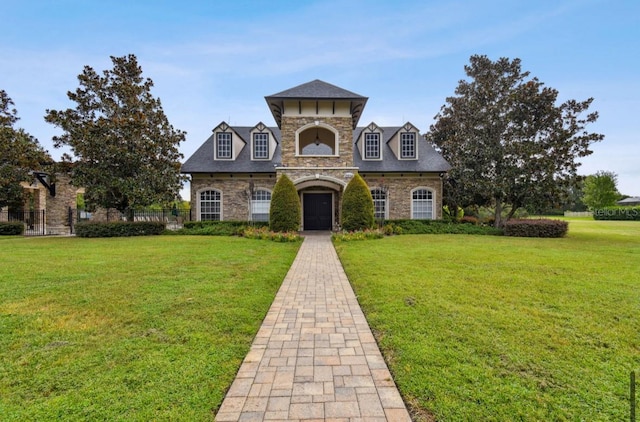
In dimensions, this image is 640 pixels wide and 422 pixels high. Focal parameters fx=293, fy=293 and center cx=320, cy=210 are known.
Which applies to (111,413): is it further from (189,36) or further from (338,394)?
(189,36)

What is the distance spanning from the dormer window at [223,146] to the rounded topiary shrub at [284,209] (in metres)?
6.65

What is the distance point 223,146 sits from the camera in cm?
1991

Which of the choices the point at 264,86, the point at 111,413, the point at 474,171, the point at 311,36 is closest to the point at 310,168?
the point at 311,36

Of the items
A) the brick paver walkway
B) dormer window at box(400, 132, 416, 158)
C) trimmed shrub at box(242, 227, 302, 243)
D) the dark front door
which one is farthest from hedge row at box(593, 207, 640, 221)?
the brick paver walkway

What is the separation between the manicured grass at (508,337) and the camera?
2.45m

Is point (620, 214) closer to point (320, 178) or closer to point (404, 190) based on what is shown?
point (404, 190)

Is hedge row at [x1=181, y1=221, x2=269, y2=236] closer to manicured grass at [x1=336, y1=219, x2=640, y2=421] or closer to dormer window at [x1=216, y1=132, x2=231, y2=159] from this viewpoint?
dormer window at [x1=216, y1=132, x2=231, y2=159]

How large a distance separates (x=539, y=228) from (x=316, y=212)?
12.7 meters

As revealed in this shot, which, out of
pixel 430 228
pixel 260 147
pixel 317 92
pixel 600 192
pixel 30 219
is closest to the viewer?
pixel 317 92

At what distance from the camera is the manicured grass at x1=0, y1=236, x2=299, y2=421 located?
2445mm

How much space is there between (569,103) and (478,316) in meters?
18.6

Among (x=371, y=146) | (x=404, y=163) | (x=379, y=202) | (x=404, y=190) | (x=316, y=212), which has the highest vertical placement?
(x=371, y=146)

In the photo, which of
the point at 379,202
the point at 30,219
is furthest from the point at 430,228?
the point at 30,219

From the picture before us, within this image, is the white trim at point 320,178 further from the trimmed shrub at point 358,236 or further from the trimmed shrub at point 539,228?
the trimmed shrub at point 539,228
